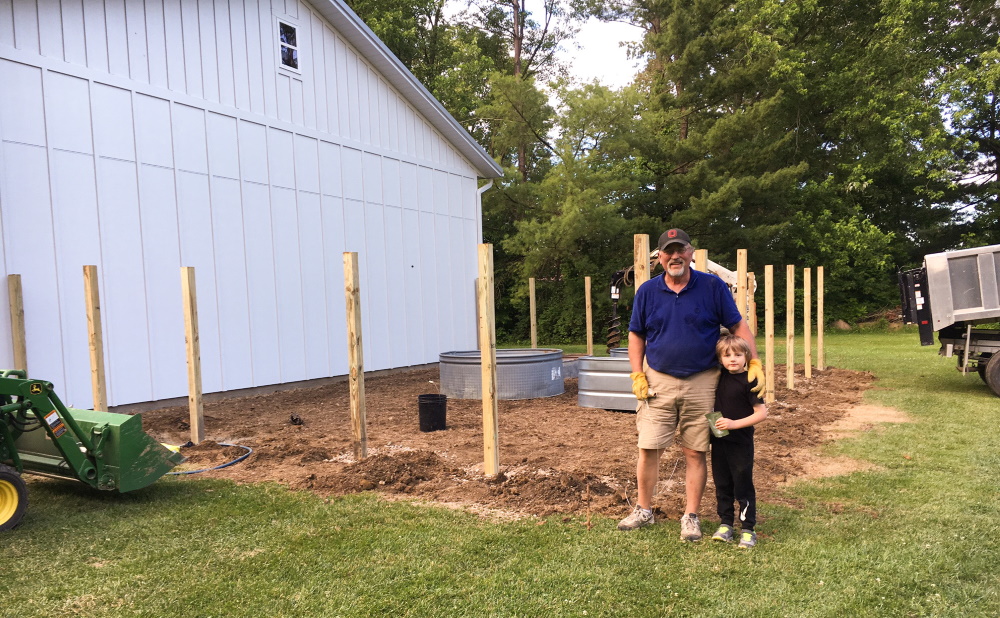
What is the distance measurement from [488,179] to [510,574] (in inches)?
584

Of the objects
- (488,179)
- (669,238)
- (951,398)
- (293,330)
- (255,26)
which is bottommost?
(951,398)

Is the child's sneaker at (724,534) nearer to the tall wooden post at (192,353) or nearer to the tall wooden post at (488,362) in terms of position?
the tall wooden post at (488,362)

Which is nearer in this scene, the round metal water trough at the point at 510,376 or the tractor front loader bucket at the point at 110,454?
the tractor front loader bucket at the point at 110,454

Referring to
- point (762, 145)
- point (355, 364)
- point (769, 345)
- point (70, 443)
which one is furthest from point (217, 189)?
point (762, 145)

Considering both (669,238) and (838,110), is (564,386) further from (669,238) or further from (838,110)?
(838,110)

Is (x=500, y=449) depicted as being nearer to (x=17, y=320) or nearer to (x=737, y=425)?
(x=737, y=425)

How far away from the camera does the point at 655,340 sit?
424 cm

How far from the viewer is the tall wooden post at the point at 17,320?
7828 mm

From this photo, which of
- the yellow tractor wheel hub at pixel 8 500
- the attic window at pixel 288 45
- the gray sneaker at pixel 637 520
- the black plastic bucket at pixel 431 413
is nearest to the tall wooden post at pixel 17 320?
the yellow tractor wheel hub at pixel 8 500

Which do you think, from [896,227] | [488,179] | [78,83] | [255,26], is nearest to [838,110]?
[896,227]

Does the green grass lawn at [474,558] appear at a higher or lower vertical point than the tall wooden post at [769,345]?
lower

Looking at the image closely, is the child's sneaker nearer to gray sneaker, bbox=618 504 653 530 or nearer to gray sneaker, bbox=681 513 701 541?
gray sneaker, bbox=681 513 701 541

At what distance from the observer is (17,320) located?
7.89m

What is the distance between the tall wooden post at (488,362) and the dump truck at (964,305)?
7.61m
